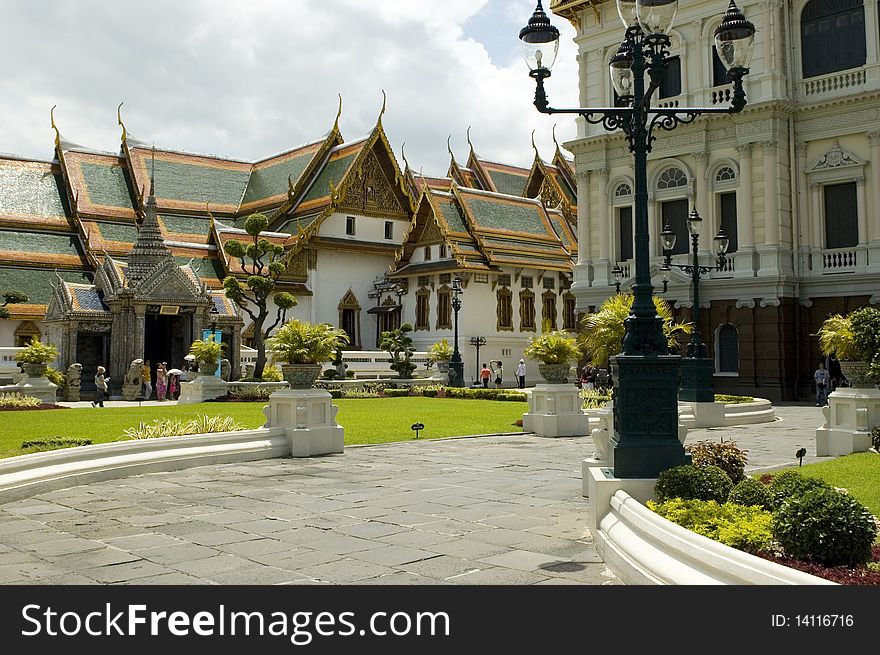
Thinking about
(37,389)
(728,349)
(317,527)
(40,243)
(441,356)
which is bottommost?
(317,527)

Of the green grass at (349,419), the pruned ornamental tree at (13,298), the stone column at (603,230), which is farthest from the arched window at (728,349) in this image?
the pruned ornamental tree at (13,298)

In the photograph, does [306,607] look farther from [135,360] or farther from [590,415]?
[135,360]

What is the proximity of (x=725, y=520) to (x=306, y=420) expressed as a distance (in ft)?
28.1

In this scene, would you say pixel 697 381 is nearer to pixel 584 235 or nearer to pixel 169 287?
pixel 584 235

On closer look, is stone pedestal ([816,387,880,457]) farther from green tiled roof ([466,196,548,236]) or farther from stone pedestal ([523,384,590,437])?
green tiled roof ([466,196,548,236])

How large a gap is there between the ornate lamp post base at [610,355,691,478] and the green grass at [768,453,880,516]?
1.76 meters

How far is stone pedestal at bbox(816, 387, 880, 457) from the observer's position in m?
12.6

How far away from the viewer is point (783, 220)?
28.6 m

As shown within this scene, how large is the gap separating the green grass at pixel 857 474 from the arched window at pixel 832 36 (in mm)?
20933

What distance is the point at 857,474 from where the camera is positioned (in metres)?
9.54

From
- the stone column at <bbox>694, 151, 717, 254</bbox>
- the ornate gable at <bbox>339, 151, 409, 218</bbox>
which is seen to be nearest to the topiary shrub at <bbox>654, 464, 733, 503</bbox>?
the stone column at <bbox>694, 151, 717, 254</bbox>

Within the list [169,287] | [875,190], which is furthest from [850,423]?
[169,287]

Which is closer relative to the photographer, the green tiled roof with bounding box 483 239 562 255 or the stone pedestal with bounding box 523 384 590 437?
the stone pedestal with bounding box 523 384 590 437

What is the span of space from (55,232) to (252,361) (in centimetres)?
1373
